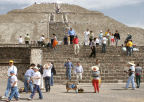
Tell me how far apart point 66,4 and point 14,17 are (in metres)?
16.6

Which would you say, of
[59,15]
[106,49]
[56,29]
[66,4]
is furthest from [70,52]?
[66,4]

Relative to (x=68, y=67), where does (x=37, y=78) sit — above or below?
below

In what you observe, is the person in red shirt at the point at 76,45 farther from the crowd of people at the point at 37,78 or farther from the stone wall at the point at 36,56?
the crowd of people at the point at 37,78

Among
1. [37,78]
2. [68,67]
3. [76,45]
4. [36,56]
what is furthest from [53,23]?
[37,78]

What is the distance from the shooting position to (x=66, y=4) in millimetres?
68625

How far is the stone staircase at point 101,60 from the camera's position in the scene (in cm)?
2006

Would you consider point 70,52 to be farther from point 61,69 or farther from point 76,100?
point 76,100

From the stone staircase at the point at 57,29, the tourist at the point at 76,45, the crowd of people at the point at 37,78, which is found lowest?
the crowd of people at the point at 37,78

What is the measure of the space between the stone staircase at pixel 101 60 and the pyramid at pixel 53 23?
13944 millimetres

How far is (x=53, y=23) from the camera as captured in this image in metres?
43.8

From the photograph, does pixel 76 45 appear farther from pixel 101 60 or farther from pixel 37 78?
pixel 37 78

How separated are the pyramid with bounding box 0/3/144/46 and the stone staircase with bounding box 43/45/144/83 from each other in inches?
549

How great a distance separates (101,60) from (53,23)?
22.5 m

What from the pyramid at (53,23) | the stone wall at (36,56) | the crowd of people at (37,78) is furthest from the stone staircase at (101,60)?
the pyramid at (53,23)
